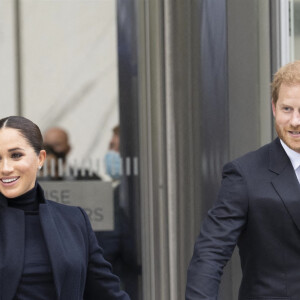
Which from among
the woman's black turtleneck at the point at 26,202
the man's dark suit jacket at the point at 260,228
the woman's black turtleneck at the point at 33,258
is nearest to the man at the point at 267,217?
the man's dark suit jacket at the point at 260,228

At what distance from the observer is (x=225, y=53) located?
5309mm

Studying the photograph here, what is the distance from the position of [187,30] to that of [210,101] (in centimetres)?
46

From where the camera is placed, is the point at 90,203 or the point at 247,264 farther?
the point at 90,203

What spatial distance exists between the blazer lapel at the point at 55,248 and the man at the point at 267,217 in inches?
18.0

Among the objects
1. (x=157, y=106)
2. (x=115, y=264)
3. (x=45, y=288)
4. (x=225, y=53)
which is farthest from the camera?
(x=115, y=264)

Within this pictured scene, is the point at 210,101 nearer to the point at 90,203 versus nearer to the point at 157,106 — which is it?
the point at 157,106

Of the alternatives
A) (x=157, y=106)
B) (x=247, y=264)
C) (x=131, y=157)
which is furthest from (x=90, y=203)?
(x=247, y=264)

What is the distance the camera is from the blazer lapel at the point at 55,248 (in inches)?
133

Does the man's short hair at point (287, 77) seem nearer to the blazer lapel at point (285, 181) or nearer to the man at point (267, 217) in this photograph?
the man at point (267, 217)

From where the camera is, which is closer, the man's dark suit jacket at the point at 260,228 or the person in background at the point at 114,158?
the man's dark suit jacket at the point at 260,228

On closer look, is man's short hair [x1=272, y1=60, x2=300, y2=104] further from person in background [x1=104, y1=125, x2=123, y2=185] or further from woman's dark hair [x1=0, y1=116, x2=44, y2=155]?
person in background [x1=104, y1=125, x2=123, y2=185]

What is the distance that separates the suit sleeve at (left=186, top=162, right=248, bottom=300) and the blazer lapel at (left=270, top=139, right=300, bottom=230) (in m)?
0.13

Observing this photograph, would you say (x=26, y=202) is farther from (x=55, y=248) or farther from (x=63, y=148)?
(x=63, y=148)

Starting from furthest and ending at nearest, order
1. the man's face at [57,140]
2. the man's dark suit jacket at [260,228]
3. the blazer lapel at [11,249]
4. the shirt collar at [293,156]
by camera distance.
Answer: the man's face at [57,140] → the shirt collar at [293,156] → the man's dark suit jacket at [260,228] → the blazer lapel at [11,249]
